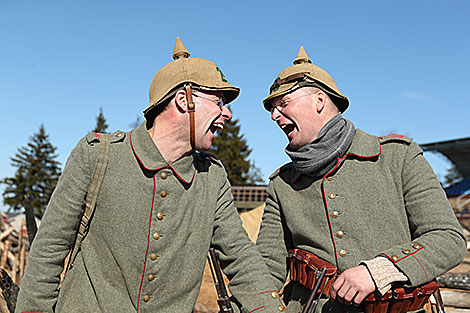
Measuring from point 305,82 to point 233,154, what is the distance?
103 feet

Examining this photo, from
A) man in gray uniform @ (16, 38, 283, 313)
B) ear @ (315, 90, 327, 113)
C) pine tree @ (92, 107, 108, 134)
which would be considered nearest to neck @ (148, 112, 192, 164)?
man in gray uniform @ (16, 38, 283, 313)

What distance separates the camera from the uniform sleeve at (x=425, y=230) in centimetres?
217

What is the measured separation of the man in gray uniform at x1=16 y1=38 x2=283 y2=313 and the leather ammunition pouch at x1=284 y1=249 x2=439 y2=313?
0.78ft

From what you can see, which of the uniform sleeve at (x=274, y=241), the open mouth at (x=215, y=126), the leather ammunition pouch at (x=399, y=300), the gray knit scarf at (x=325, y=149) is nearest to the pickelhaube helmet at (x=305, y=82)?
the gray knit scarf at (x=325, y=149)

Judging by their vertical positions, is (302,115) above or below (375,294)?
above

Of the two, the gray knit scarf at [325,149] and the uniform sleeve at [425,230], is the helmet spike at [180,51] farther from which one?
the uniform sleeve at [425,230]

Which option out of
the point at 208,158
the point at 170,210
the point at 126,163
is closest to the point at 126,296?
the point at 170,210

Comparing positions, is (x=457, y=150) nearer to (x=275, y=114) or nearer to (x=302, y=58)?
(x=302, y=58)

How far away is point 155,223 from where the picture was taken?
234 centimetres

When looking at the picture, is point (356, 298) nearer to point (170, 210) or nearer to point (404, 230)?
point (404, 230)

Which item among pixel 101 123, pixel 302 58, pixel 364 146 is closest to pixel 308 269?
pixel 364 146

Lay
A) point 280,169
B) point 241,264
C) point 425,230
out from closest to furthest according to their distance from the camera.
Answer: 1. point 425,230
2. point 241,264
3. point 280,169

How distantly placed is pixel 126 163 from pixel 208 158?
581 mm

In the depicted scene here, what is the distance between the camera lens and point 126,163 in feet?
7.88
